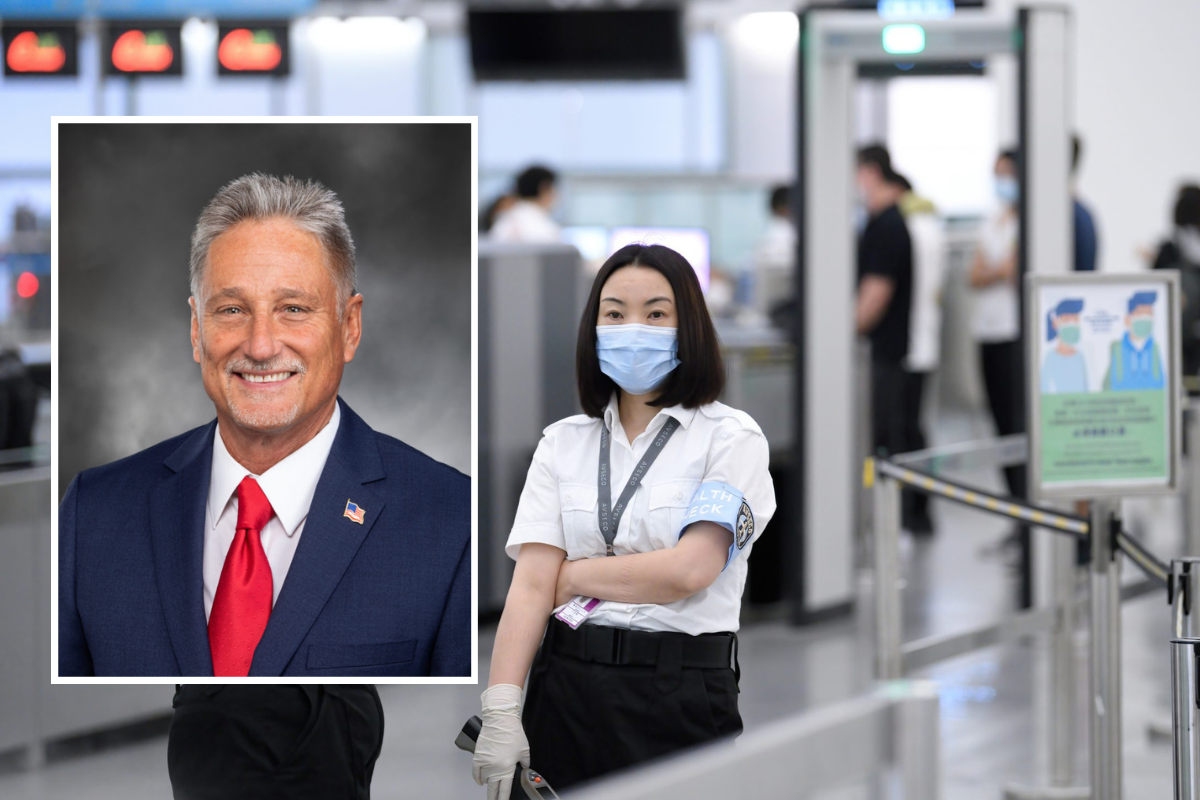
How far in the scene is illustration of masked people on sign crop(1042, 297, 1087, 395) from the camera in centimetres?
307

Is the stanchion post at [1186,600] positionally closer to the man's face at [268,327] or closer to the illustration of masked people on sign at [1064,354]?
the illustration of masked people on sign at [1064,354]

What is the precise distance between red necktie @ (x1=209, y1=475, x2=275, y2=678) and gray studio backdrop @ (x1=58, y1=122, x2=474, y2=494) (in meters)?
0.19

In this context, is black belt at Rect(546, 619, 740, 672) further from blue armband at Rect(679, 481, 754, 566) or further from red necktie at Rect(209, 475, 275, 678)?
red necktie at Rect(209, 475, 275, 678)

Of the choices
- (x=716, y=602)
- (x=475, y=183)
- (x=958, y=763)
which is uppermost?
(x=475, y=183)

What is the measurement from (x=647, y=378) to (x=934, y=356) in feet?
18.4

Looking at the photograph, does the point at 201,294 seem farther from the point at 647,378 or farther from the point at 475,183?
the point at 647,378

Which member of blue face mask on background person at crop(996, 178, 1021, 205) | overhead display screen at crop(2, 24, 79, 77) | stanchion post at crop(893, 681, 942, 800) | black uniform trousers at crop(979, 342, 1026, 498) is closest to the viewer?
stanchion post at crop(893, 681, 942, 800)

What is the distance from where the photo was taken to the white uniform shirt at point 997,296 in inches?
242

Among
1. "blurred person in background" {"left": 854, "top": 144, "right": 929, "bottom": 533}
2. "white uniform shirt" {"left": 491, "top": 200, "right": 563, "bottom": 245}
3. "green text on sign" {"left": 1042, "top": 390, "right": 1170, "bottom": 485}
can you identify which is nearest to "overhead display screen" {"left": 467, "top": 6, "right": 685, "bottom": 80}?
"white uniform shirt" {"left": 491, "top": 200, "right": 563, "bottom": 245}

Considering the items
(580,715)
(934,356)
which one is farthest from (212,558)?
(934,356)

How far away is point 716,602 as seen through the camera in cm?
190

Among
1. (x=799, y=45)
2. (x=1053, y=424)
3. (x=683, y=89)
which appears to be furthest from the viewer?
(x=683, y=89)

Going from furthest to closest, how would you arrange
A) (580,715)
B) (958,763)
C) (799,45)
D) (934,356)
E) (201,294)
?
(934,356), (799,45), (958,763), (580,715), (201,294)

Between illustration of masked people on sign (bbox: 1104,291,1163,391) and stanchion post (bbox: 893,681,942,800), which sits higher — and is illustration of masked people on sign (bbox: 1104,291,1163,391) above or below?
above
